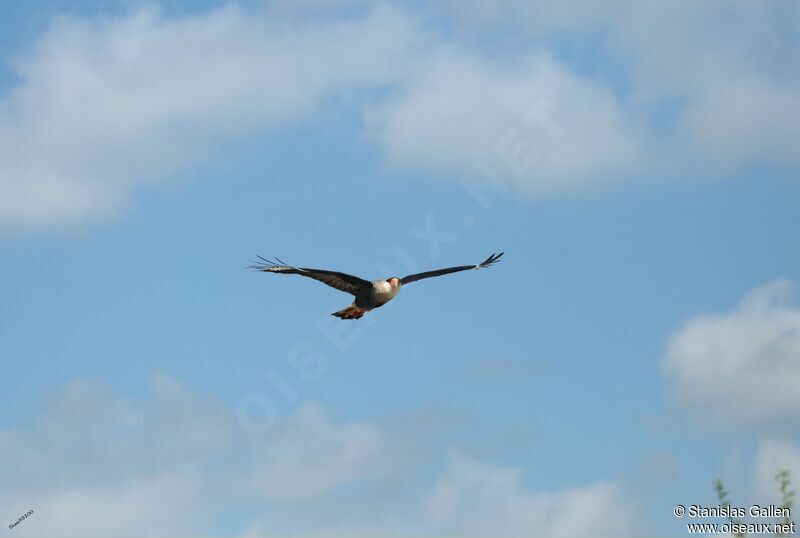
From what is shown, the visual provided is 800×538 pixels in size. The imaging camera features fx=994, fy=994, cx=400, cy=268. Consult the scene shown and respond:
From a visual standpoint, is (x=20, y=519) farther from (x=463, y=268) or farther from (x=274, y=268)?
(x=463, y=268)

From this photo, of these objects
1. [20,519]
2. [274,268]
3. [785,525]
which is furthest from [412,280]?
[785,525]

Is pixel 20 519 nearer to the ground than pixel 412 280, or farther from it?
nearer to the ground

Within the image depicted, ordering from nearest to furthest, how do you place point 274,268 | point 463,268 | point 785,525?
point 785,525
point 274,268
point 463,268

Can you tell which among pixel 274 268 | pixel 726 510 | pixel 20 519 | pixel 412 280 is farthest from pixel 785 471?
pixel 20 519

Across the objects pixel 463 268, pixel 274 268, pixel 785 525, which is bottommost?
pixel 785 525

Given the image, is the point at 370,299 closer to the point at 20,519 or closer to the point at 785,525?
the point at 20,519

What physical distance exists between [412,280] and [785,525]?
74.8ft

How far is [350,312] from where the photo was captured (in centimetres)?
3497

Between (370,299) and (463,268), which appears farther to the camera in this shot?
(463,268)

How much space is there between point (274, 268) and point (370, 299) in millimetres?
4283

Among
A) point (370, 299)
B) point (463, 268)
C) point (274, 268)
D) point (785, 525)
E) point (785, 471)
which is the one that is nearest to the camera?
point (785, 471)

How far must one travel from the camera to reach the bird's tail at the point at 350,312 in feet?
114

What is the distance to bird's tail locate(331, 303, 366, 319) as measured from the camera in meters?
34.8

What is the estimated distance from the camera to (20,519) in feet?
110
